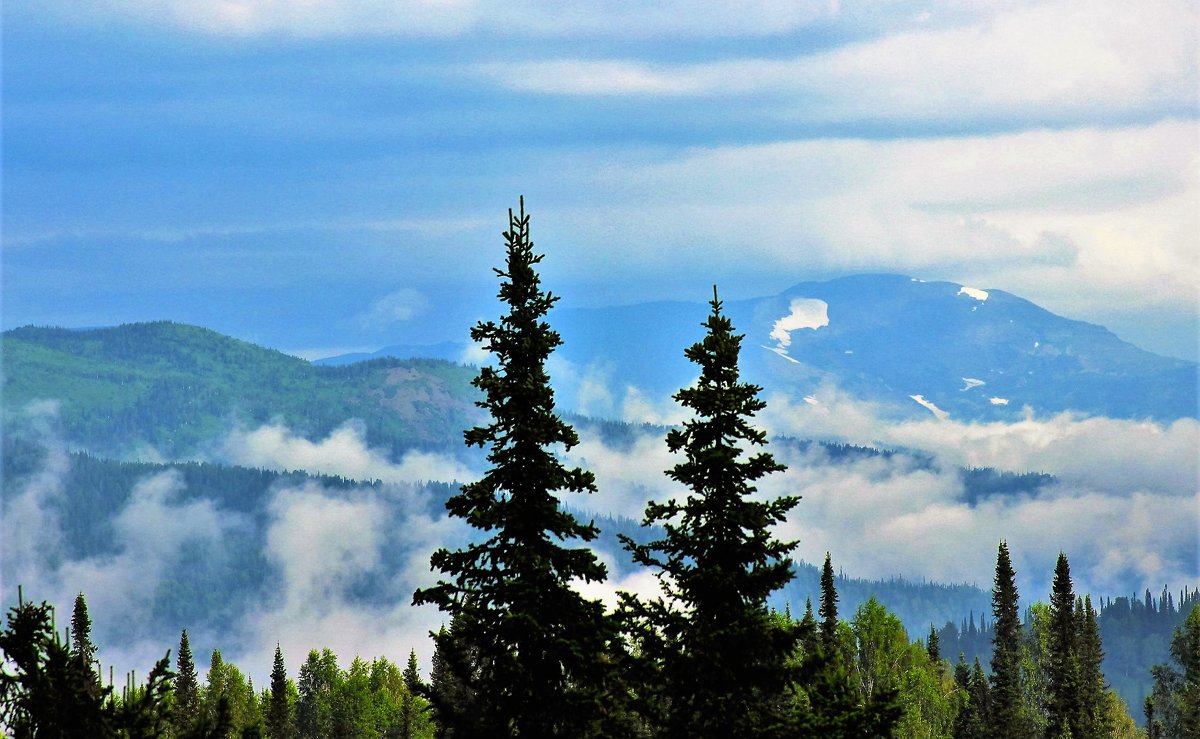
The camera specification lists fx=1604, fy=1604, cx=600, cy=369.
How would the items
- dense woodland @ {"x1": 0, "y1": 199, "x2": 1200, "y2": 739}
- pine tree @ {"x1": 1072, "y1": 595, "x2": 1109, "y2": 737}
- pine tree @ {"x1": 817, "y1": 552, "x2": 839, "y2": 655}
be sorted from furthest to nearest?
pine tree @ {"x1": 817, "y1": 552, "x2": 839, "y2": 655} → pine tree @ {"x1": 1072, "y1": 595, "x2": 1109, "y2": 737} → dense woodland @ {"x1": 0, "y1": 199, "x2": 1200, "y2": 739}

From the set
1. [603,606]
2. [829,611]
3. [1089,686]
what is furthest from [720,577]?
[1089,686]

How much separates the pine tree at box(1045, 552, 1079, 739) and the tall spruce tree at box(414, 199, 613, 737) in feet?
331

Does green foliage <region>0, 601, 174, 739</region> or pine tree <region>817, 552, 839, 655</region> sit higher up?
pine tree <region>817, 552, 839, 655</region>

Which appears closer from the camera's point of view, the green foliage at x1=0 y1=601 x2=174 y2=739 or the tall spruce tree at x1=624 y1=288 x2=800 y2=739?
the green foliage at x1=0 y1=601 x2=174 y2=739

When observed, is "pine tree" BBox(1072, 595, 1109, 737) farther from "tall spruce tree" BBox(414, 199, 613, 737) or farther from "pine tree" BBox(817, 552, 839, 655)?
"tall spruce tree" BBox(414, 199, 613, 737)

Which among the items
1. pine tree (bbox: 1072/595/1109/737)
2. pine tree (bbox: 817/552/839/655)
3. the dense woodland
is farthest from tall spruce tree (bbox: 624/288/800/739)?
pine tree (bbox: 817/552/839/655)

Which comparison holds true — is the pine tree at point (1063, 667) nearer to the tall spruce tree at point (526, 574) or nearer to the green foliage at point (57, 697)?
the tall spruce tree at point (526, 574)

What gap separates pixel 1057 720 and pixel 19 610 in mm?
111692

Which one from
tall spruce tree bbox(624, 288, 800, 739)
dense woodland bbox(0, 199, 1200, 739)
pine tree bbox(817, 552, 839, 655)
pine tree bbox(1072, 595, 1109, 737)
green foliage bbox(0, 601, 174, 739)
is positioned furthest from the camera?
pine tree bbox(817, 552, 839, 655)

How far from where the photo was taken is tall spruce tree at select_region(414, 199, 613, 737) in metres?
39.4

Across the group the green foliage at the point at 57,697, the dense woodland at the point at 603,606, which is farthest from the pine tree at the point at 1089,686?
the green foliage at the point at 57,697

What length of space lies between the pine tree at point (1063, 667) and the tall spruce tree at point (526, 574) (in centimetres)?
10095

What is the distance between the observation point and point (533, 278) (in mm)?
40406

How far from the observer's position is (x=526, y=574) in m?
39.6
